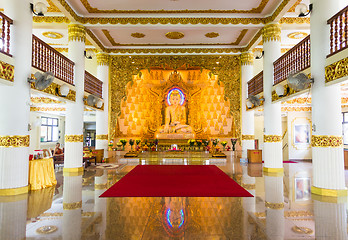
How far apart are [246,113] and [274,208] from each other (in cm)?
861

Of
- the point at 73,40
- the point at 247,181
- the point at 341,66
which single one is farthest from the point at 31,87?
the point at 341,66

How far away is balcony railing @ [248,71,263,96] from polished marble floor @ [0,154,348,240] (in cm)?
529

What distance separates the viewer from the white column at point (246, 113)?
1241 cm

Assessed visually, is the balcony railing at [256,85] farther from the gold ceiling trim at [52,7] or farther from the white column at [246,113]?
the gold ceiling trim at [52,7]

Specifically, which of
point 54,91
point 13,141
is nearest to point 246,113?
point 54,91

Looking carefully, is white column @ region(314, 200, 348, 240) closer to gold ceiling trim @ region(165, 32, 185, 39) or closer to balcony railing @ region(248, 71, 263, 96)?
balcony railing @ region(248, 71, 263, 96)

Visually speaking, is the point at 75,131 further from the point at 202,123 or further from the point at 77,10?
the point at 202,123

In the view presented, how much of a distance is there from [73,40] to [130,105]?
261 inches

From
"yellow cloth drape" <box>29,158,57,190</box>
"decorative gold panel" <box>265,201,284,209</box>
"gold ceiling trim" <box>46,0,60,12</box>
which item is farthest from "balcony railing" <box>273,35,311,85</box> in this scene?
"gold ceiling trim" <box>46,0,60,12</box>

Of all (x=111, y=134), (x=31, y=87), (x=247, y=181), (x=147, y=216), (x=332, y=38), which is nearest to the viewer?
(x=147, y=216)

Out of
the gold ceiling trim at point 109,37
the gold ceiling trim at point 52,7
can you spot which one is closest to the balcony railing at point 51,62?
the gold ceiling trim at point 52,7

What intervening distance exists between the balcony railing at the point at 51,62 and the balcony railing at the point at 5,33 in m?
0.99

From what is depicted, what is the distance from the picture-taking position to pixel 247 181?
22.4ft

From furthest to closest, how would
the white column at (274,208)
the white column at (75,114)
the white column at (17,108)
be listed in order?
the white column at (75,114) < the white column at (17,108) < the white column at (274,208)
